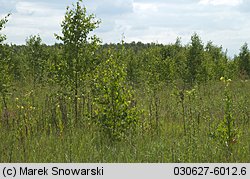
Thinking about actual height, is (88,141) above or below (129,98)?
below

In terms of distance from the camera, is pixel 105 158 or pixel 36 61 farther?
pixel 36 61

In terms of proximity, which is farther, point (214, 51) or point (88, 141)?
point (214, 51)

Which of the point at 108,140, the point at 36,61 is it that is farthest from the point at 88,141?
the point at 36,61

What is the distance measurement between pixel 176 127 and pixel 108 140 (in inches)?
108

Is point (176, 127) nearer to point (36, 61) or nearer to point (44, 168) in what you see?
point (44, 168)

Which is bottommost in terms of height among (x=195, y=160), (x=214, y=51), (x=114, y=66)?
(x=195, y=160)

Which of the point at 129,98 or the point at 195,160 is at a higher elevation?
the point at 129,98

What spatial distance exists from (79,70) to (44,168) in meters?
4.88

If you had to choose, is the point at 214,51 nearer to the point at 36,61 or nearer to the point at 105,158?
the point at 36,61

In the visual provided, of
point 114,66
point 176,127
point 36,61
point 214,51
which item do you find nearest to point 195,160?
point 114,66

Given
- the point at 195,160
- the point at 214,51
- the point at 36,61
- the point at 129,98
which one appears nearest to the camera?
the point at 195,160

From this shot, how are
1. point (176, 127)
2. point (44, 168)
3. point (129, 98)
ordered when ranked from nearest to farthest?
point (44, 168) < point (129, 98) < point (176, 127)

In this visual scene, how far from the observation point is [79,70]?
9977 mm

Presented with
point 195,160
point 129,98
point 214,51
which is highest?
point 214,51
